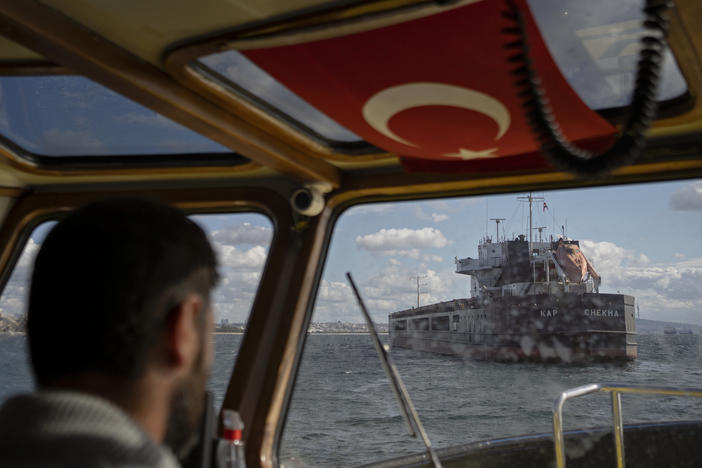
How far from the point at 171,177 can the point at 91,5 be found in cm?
146

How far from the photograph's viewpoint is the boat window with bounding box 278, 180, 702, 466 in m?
2.90

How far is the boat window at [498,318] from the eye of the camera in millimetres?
2898

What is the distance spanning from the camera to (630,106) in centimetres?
109

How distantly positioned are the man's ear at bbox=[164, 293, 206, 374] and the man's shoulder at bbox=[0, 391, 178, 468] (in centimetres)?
7

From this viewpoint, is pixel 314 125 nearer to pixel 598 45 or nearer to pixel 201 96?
pixel 201 96

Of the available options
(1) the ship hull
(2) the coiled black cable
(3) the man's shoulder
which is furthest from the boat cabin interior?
(1) the ship hull

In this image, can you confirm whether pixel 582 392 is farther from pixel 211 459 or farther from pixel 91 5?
pixel 91 5

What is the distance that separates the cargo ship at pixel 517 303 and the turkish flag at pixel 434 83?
84 cm

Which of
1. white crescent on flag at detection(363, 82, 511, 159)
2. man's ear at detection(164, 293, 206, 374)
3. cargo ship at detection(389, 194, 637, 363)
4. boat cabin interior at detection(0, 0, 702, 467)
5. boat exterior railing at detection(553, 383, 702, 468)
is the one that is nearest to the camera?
man's ear at detection(164, 293, 206, 374)

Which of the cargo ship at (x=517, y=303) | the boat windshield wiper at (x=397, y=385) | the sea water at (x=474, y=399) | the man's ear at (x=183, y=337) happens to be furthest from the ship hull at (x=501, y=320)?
the sea water at (x=474, y=399)

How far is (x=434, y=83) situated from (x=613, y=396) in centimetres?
163

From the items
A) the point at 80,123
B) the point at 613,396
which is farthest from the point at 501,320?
the point at 80,123

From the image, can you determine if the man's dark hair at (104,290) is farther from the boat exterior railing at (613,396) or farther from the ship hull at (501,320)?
the ship hull at (501,320)

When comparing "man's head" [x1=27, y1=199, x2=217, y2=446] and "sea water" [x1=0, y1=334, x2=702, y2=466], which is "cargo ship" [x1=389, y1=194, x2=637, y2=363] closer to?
"man's head" [x1=27, y1=199, x2=217, y2=446]
